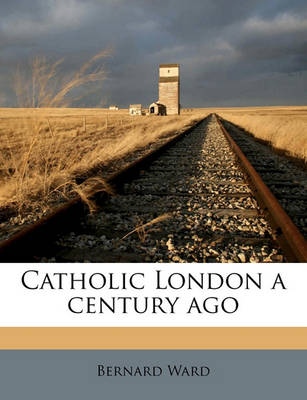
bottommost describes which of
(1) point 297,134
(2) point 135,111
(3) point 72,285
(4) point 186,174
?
(3) point 72,285

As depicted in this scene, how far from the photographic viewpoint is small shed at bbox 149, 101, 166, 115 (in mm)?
43678

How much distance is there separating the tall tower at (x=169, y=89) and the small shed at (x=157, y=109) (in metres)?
0.85

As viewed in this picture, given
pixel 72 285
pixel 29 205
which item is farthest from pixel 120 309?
pixel 29 205

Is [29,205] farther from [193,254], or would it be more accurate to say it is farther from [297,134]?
[297,134]

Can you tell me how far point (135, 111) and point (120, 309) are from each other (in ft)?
181

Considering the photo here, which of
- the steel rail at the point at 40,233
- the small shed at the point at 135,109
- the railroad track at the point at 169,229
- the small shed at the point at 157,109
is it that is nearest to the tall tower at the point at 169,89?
the small shed at the point at 157,109

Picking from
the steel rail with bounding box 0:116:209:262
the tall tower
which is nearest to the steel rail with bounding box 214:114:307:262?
the steel rail with bounding box 0:116:209:262

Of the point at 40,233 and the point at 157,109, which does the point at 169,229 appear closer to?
the point at 40,233

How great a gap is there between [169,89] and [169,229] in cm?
4527

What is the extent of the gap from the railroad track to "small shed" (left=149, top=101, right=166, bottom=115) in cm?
4072

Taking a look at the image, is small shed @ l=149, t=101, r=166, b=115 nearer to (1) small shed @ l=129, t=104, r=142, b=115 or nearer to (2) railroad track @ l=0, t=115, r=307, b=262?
(1) small shed @ l=129, t=104, r=142, b=115

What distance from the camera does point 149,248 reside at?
7.91 feet

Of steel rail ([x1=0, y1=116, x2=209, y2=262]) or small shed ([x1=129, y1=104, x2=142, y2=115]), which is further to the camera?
small shed ([x1=129, y1=104, x2=142, y2=115])

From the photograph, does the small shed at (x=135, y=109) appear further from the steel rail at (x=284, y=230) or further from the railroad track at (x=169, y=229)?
the steel rail at (x=284, y=230)
